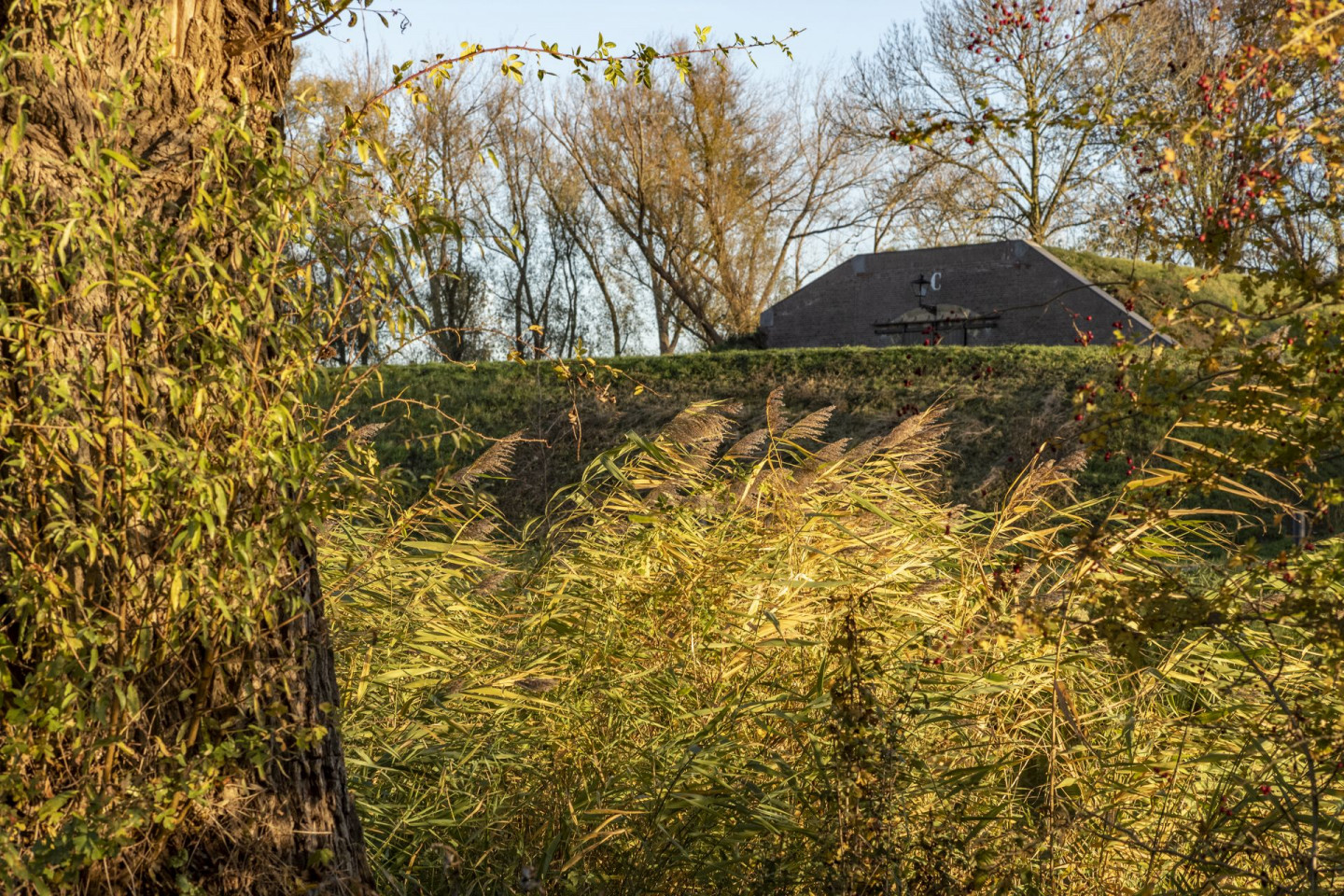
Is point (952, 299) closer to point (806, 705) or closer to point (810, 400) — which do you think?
point (810, 400)

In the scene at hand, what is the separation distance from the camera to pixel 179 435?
2248 millimetres

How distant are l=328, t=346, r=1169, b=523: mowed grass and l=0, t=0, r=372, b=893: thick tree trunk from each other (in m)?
7.58

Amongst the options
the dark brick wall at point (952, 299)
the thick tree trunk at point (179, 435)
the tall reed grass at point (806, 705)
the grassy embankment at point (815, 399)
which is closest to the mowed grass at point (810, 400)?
the grassy embankment at point (815, 399)

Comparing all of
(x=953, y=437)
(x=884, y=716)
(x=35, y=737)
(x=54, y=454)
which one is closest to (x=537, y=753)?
(x=884, y=716)

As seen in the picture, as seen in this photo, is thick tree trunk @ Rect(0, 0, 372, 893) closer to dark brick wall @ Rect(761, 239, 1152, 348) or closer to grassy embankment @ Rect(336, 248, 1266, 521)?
grassy embankment @ Rect(336, 248, 1266, 521)

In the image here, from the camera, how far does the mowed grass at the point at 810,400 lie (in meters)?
11.2

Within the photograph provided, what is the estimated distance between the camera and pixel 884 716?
2957mm

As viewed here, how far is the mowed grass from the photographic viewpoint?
11.2 meters

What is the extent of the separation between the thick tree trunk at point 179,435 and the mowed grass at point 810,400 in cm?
758

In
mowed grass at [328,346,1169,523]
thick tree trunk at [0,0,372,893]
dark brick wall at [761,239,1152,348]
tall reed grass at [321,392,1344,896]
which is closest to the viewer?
thick tree trunk at [0,0,372,893]

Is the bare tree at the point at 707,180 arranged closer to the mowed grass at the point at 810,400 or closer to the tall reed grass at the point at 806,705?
the mowed grass at the point at 810,400

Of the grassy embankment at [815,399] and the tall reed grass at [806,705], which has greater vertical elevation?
the grassy embankment at [815,399]

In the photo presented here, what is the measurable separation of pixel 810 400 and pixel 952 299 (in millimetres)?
7018

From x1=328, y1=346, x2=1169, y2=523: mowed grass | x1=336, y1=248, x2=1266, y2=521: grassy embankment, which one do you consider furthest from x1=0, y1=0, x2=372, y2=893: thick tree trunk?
x1=328, y1=346, x2=1169, y2=523: mowed grass
